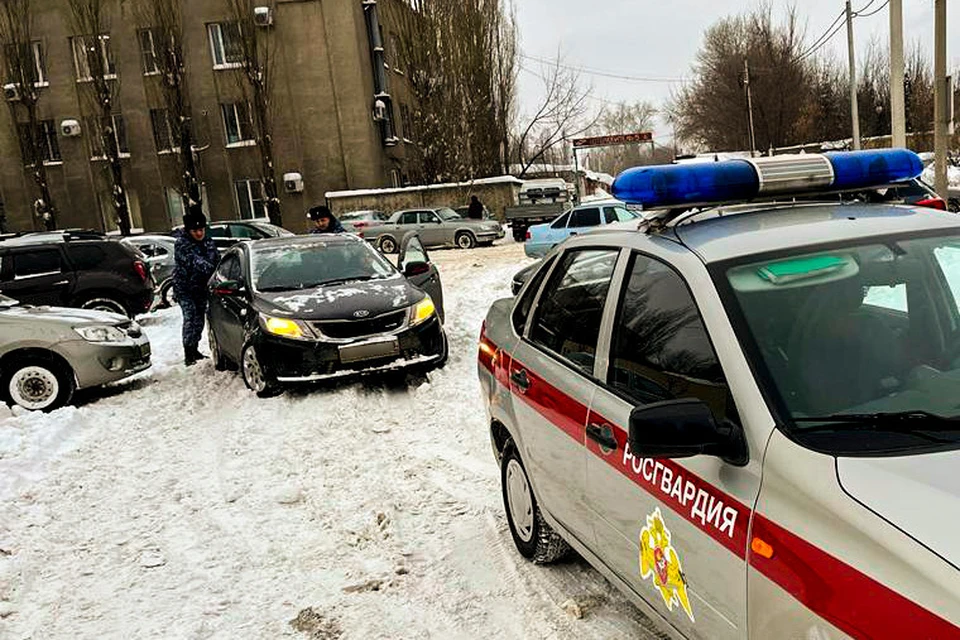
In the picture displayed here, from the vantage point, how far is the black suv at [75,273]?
38.8 ft

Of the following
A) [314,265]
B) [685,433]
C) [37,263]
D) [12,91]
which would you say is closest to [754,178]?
[685,433]

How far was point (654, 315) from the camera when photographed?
261cm

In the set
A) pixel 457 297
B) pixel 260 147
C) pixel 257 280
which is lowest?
pixel 457 297

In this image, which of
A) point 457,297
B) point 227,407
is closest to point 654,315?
point 227,407

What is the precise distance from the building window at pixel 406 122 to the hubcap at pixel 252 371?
31.5 meters

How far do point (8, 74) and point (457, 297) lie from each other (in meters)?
29.5

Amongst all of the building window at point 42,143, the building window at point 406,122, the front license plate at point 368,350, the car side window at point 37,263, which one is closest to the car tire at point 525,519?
the front license plate at point 368,350

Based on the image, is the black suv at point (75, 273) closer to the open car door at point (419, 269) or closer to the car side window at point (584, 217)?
the open car door at point (419, 269)

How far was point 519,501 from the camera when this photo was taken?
12.6 ft

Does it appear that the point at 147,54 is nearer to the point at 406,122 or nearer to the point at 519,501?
the point at 406,122

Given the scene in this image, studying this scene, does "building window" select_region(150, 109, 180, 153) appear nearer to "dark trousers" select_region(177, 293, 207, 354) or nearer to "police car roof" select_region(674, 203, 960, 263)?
"dark trousers" select_region(177, 293, 207, 354)

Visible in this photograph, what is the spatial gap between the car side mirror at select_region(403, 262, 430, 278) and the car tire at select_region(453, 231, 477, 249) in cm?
1677

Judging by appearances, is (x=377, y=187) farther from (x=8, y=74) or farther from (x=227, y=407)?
(x=227, y=407)

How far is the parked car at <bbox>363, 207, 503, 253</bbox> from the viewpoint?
998 inches
